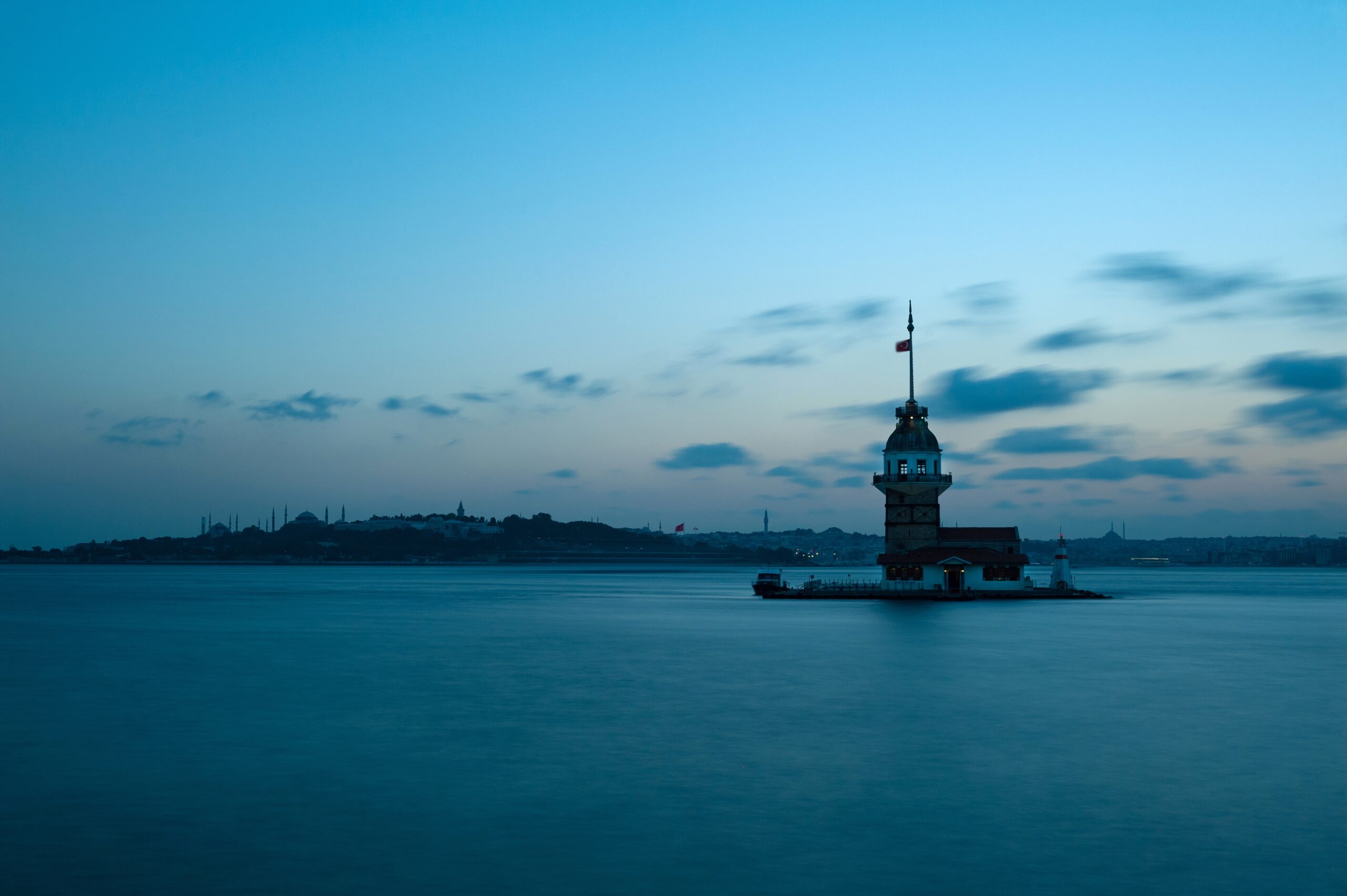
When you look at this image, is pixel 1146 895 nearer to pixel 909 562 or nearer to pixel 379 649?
pixel 379 649

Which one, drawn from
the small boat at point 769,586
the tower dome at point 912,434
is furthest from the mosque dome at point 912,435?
Answer: the small boat at point 769,586

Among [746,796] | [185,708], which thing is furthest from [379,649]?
[746,796]

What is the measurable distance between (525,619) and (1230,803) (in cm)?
6742

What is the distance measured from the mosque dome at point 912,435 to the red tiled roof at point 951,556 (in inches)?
320

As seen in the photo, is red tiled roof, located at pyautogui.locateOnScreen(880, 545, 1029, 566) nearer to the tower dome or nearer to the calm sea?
the tower dome

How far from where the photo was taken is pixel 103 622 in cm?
8062

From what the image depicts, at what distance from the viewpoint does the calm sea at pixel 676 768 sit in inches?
728

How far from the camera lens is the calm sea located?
18.5 meters

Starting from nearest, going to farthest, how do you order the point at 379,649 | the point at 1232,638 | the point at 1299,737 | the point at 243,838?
the point at 243,838 < the point at 1299,737 < the point at 379,649 < the point at 1232,638

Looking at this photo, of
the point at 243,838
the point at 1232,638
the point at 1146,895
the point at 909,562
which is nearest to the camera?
the point at 1146,895

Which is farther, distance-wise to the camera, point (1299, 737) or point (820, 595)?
point (820, 595)

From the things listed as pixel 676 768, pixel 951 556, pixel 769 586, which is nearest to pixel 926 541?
pixel 951 556

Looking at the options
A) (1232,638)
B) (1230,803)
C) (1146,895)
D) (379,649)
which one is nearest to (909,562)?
(1232,638)

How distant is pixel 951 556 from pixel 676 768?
228 ft
